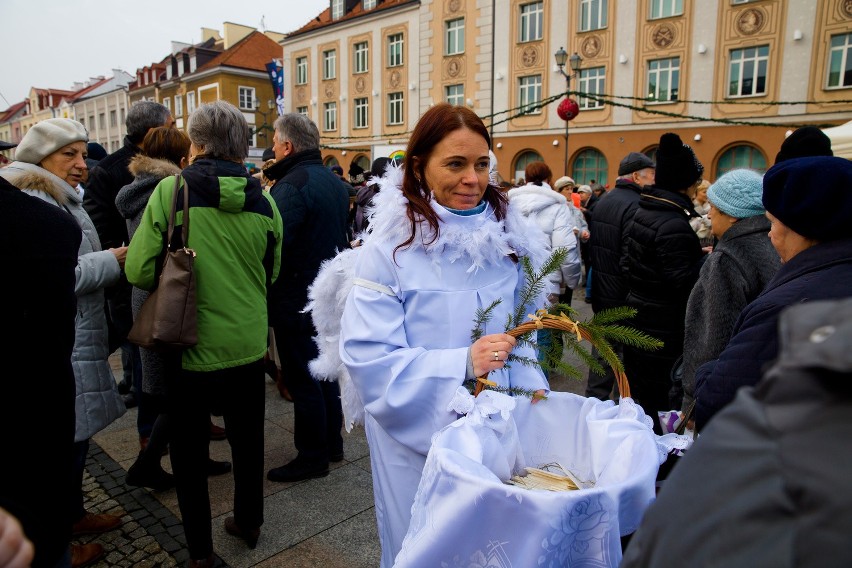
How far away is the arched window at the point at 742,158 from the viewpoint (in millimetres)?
19391

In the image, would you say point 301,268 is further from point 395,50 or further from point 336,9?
point 336,9

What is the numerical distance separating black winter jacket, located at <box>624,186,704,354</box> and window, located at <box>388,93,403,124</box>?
81.5 ft

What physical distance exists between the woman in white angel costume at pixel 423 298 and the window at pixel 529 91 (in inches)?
866

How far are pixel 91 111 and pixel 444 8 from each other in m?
38.5

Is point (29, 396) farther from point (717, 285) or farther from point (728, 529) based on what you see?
point (717, 285)

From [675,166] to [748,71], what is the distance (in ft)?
60.8

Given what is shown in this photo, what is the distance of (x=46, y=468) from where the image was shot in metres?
1.36

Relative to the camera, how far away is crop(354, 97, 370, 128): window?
94.8 feet

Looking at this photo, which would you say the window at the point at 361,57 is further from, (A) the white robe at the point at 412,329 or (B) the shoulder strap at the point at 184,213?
(A) the white robe at the point at 412,329

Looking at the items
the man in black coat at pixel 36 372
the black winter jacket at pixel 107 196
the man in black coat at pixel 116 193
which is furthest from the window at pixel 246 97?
the man in black coat at pixel 36 372

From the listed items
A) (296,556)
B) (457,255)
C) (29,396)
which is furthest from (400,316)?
(296,556)

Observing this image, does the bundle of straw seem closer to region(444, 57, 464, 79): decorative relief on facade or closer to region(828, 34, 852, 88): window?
region(828, 34, 852, 88): window

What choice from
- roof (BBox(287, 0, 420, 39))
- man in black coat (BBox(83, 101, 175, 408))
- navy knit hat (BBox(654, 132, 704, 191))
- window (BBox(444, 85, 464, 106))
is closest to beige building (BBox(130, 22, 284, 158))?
roof (BBox(287, 0, 420, 39))

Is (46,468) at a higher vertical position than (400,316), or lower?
lower
